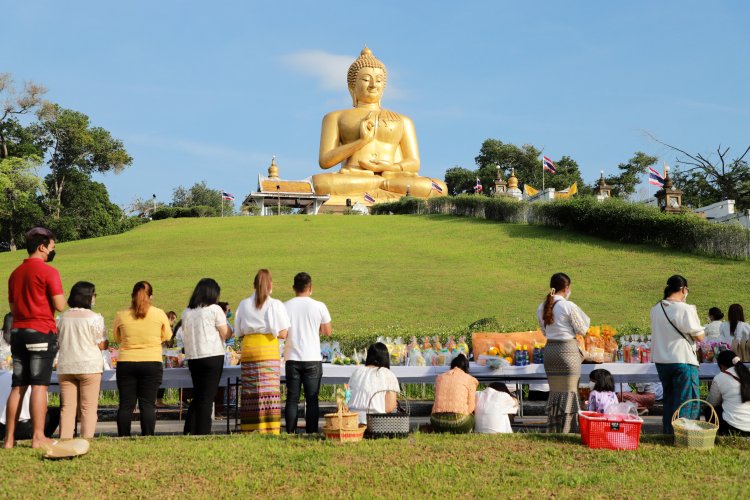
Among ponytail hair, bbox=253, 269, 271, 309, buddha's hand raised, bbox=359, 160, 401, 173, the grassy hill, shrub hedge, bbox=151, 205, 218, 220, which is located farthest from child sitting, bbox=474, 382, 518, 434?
shrub hedge, bbox=151, 205, 218, 220

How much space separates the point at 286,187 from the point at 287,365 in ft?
110

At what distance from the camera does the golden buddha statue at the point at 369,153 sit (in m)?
A: 36.8

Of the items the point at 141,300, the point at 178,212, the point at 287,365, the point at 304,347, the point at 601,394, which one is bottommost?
the point at 601,394

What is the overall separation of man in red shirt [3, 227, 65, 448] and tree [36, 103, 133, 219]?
39.4m

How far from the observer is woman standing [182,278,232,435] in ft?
22.4

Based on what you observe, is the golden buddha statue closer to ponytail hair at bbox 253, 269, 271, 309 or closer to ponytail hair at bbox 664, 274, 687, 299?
ponytail hair at bbox 253, 269, 271, 309

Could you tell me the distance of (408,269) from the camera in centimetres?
2053

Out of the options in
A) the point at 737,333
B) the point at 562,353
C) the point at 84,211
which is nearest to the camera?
the point at 562,353

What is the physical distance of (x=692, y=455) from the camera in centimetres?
579

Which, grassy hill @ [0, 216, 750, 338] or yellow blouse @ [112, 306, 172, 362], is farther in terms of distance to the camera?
grassy hill @ [0, 216, 750, 338]

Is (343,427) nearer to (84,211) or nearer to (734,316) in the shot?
(734,316)

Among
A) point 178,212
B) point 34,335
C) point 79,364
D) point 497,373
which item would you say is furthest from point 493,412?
point 178,212

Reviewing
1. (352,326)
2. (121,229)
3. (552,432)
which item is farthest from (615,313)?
(121,229)

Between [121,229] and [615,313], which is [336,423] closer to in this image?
[615,313]
